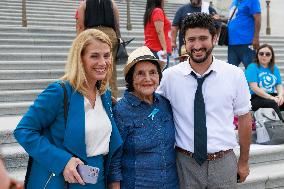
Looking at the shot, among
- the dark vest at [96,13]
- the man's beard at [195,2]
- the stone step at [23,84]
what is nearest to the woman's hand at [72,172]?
the dark vest at [96,13]

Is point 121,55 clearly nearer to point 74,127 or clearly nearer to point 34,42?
point 74,127

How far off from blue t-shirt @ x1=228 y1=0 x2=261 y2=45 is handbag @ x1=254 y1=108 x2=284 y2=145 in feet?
3.98

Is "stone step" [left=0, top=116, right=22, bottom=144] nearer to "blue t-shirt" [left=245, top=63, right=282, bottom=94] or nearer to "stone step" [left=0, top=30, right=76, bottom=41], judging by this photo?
"blue t-shirt" [left=245, top=63, right=282, bottom=94]

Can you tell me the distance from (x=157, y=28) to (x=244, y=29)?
1183 mm

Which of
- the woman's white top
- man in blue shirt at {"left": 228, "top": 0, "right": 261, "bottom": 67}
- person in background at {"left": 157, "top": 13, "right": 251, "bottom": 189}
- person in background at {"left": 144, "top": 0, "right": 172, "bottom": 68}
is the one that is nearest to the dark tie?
person in background at {"left": 157, "top": 13, "right": 251, "bottom": 189}

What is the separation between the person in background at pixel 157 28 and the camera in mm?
5434

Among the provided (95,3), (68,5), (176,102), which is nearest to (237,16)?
(95,3)

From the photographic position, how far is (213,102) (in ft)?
8.09

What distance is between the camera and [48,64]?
22.1 feet

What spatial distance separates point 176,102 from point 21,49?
212 inches

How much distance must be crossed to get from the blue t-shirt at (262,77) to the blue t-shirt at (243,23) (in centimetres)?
52

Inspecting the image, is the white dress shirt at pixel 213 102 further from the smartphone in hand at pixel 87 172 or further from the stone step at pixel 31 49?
the stone step at pixel 31 49

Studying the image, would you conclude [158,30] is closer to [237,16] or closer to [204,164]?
[237,16]

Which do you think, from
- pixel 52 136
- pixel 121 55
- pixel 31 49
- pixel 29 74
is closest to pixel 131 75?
pixel 52 136
